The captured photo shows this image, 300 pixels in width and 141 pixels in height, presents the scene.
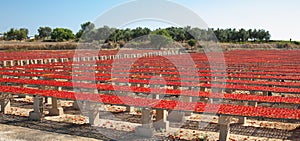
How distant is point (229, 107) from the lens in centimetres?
741

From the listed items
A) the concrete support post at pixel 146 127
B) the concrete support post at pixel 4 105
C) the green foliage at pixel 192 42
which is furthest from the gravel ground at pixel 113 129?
the green foliage at pixel 192 42

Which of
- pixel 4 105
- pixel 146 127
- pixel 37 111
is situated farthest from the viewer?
pixel 4 105

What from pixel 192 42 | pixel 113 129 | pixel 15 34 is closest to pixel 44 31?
pixel 15 34

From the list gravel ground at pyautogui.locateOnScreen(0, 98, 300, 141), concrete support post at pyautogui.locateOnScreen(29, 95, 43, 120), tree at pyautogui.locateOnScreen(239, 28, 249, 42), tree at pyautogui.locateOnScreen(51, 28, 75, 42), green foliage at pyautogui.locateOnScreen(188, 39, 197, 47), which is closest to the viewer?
gravel ground at pyautogui.locateOnScreen(0, 98, 300, 141)

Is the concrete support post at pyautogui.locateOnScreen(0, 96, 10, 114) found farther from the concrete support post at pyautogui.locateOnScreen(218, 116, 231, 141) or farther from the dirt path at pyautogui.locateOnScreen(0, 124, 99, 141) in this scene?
the concrete support post at pyautogui.locateOnScreen(218, 116, 231, 141)

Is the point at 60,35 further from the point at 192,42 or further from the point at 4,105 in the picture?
the point at 4,105

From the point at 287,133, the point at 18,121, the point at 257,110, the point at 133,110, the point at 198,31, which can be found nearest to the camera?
the point at 257,110

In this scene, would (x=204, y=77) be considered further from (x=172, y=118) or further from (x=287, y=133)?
(x=287, y=133)

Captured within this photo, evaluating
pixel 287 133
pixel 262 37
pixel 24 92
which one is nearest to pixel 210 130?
pixel 287 133

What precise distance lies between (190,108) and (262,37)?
90.8 metres

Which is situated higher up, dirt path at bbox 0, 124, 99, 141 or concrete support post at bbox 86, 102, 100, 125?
concrete support post at bbox 86, 102, 100, 125

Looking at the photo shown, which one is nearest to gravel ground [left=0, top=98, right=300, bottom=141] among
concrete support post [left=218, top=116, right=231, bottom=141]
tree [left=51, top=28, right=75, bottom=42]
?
concrete support post [left=218, top=116, right=231, bottom=141]

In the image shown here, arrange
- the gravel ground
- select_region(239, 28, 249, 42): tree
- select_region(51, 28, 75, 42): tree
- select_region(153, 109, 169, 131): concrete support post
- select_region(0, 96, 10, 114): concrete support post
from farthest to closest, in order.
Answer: select_region(239, 28, 249, 42): tree, select_region(51, 28, 75, 42): tree, select_region(0, 96, 10, 114): concrete support post, select_region(153, 109, 169, 131): concrete support post, the gravel ground

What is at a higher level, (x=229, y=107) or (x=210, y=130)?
(x=229, y=107)
